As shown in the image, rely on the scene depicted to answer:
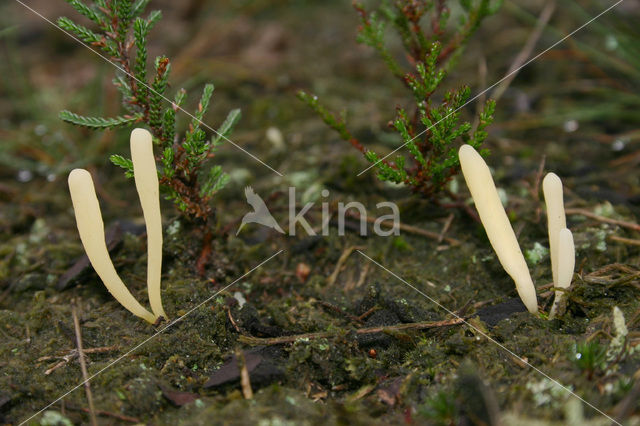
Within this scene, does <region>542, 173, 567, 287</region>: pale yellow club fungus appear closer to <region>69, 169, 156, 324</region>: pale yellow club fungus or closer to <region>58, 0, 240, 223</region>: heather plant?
<region>58, 0, 240, 223</region>: heather plant

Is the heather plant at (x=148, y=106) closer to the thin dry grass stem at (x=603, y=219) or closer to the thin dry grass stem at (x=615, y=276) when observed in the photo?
the thin dry grass stem at (x=615, y=276)

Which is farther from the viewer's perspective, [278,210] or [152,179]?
[278,210]

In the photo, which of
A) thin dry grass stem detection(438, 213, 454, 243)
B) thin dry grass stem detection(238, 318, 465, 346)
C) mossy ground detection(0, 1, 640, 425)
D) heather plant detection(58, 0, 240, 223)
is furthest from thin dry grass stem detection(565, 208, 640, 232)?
heather plant detection(58, 0, 240, 223)

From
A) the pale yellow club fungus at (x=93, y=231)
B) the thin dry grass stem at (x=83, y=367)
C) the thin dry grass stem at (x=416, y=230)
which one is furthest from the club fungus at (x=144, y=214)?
the thin dry grass stem at (x=416, y=230)

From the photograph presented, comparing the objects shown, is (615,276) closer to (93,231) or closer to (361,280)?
(361,280)

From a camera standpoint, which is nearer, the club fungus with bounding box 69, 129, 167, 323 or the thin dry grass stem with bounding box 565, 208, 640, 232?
the club fungus with bounding box 69, 129, 167, 323

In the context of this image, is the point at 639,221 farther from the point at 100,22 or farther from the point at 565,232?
the point at 100,22

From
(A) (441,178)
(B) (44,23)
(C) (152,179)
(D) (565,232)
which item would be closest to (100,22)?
(C) (152,179)
